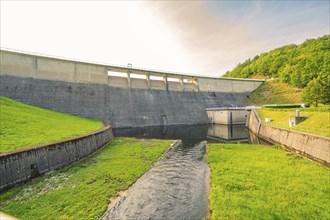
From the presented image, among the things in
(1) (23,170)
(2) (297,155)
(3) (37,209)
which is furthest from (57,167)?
(2) (297,155)

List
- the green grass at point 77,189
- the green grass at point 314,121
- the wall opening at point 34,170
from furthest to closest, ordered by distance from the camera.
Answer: the green grass at point 314,121
the wall opening at point 34,170
the green grass at point 77,189

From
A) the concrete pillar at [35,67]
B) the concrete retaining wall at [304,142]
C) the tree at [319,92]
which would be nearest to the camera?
the concrete retaining wall at [304,142]

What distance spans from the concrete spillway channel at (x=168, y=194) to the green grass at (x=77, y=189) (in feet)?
2.72

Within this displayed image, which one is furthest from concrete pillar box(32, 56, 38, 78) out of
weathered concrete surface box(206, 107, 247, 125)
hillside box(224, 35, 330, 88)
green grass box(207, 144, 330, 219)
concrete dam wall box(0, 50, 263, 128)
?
hillside box(224, 35, 330, 88)

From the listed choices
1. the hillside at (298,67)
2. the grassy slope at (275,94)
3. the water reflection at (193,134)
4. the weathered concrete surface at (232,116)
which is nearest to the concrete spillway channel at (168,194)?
the water reflection at (193,134)

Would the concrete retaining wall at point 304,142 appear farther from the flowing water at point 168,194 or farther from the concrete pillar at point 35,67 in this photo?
the concrete pillar at point 35,67

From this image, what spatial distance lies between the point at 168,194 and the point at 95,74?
146ft

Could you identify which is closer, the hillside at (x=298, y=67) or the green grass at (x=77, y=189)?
the green grass at (x=77, y=189)

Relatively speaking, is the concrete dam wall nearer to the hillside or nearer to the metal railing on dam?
the metal railing on dam

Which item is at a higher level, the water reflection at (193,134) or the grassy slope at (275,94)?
the grassy slope at (275,94)

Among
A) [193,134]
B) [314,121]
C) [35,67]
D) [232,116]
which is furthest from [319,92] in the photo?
[35,67]

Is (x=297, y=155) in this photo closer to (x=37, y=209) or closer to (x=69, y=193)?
(x=69, y=193)

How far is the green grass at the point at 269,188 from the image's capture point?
394 inches

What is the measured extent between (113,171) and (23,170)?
5.80 m
